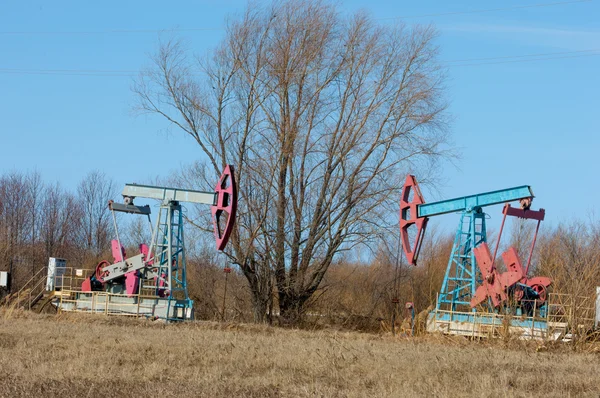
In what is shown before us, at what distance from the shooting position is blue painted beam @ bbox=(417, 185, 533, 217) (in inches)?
789

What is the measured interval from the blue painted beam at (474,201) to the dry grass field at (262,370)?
7.16m

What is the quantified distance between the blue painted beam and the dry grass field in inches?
282

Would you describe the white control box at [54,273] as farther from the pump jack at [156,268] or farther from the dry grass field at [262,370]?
the dry grass field at [262,370]

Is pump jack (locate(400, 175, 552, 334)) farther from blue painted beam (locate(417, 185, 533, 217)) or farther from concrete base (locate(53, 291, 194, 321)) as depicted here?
concrete base (locate(53, 291, 194, 321))

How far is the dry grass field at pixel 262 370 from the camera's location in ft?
27.2

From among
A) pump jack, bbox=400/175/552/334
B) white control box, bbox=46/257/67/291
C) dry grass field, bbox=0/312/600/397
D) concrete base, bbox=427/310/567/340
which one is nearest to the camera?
dry grass field, bbox=0/312/600/397

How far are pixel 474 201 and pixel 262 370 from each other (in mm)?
12345

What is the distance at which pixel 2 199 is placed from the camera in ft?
154

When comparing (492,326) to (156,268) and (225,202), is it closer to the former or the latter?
(225,202)

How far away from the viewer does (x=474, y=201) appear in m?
21.2

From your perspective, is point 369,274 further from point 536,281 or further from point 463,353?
point 463,353

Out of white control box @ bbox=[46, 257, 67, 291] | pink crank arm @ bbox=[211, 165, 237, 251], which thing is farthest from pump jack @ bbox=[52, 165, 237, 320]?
white control box @ bbox=[46, 257, 67, 291]

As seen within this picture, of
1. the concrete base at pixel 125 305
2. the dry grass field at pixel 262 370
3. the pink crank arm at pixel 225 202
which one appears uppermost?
the pink crank arm at pixel 225 202

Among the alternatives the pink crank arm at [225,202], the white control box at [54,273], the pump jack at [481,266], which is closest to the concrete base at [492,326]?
the pump jack at [481,266]
